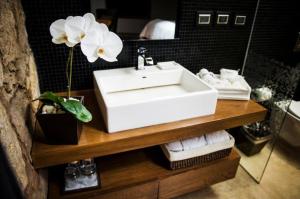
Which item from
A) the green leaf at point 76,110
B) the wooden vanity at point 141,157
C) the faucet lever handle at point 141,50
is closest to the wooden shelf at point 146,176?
the wooden vanity at point 141,157

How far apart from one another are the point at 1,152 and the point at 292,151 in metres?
2.47

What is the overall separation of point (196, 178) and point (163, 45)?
960mm

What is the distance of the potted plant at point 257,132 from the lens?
6.29ft

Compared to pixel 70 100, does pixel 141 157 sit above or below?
below

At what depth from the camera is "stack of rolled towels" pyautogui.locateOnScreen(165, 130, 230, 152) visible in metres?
1.41

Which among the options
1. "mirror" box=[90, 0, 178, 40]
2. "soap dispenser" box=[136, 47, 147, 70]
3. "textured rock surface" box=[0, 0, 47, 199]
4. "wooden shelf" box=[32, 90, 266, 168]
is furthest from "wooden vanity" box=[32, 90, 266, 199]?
"mirror" box=[90, 0, 178, 40]

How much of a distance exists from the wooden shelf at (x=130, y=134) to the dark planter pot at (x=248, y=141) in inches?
25.5

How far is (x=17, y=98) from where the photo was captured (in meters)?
0.95

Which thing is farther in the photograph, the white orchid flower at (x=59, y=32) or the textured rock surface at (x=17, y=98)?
the white orchid flower at (x=59, y=32)

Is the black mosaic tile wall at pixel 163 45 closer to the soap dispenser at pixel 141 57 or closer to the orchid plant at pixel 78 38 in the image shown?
the soap dispenser at pixel 141 57

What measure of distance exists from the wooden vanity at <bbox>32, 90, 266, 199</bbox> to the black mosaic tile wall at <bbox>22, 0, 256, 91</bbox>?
20 cm

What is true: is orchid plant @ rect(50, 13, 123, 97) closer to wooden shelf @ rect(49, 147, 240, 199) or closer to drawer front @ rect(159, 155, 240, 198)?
wooden shelf @ rect(49, 147, 240, 199)

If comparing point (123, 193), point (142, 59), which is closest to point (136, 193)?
point (123, 193)

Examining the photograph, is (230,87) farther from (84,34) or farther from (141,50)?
(84,34)
